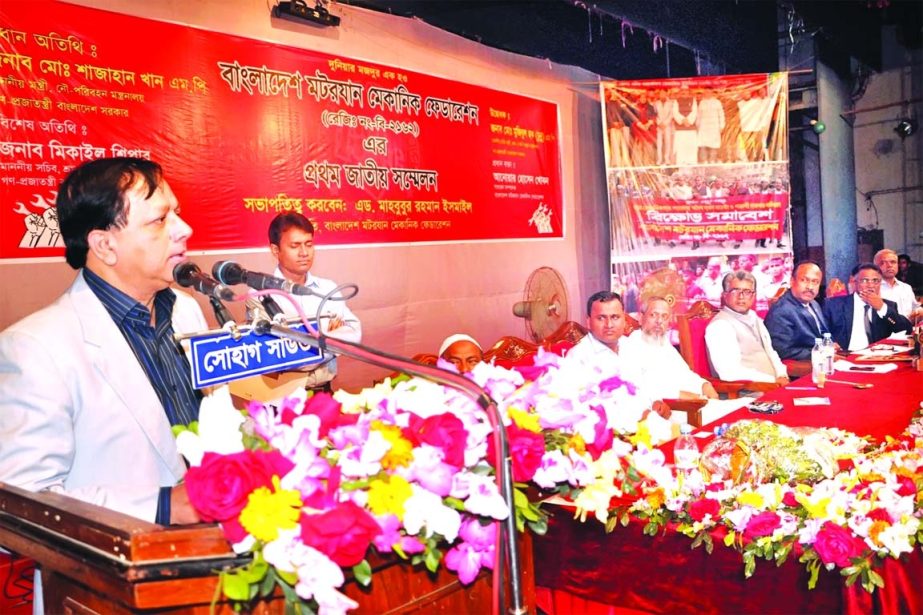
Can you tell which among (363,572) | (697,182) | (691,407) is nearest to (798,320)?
(697,182)

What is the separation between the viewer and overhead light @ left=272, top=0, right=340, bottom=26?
15.2ft

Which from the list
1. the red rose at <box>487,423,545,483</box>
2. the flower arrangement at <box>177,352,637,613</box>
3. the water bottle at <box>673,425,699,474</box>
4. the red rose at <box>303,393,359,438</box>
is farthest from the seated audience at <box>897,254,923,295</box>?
the red rose at <box>303,393,359,438</box>

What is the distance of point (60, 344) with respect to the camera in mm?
1596

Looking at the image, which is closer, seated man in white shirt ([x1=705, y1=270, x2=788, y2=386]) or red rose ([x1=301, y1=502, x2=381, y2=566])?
red rose ([x1=301, y1=502, x2=381, y2=566])

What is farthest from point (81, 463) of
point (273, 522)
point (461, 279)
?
point (461, 279)

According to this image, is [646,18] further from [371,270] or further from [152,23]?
[152,23]

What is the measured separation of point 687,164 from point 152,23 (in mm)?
4429

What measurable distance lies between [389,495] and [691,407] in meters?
3.00

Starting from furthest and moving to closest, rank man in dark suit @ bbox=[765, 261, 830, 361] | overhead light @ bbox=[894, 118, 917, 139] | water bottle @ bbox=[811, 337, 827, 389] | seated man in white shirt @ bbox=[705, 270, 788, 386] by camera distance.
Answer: overhead light @ bbox=[894, 118, 917, 139]
man in dark suit @ bbox=[765, 261, 830, 361]
seated man in white shirt @ bbox=[705, 270, 788, 386]
water bottle @ bbox=[811, 337, 827, 389]

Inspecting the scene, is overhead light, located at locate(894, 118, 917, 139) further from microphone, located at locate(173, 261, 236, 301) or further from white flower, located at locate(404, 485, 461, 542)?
white flower, located at locate(404, 485, 461, 542)

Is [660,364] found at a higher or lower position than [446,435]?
lower

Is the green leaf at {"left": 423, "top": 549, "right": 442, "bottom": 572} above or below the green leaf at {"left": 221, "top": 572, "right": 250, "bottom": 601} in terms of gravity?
below

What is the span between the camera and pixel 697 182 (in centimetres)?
680

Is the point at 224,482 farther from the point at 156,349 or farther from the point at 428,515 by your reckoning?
the point at 156,349
